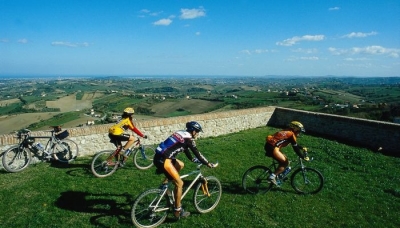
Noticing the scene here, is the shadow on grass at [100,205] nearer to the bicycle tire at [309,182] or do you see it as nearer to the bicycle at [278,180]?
the bicycle at [278,180]

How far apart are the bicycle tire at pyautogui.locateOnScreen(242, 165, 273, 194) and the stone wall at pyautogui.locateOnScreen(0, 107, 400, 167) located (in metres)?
6.68

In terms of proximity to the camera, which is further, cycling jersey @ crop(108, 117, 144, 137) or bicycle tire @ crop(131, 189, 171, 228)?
cycling jersey @ crop(108, 117, 144, 137)

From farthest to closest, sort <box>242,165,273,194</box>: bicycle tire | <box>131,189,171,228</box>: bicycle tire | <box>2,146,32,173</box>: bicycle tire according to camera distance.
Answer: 1. <box>2,146,32,173</box>: bicycle tire
2. <box>242,165,273,194</box>: bicycle tire
3. <box>131,189,171,228</box>: bicycle tire

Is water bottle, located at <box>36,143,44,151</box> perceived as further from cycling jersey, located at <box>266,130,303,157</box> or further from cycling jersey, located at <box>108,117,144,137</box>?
cycling jersey, located at <box>266,130,303,157</box>

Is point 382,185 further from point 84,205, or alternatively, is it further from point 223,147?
point 84,205

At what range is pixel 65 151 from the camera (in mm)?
10664

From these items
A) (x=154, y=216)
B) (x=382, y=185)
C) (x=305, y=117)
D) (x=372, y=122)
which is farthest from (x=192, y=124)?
(x=305, y=117)

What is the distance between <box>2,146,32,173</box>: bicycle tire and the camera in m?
9.49

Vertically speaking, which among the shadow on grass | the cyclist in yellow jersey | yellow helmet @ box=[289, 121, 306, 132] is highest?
yellow helmet @ box=[289, 121, 306, 132]

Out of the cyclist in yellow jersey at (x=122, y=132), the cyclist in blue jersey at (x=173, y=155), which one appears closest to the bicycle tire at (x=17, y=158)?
the cyclist in yellow jersey at (x=122, y=132)

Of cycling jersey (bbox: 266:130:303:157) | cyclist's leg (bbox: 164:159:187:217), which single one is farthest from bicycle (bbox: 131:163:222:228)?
cycling jersey (bbox: 266:130:303:157)

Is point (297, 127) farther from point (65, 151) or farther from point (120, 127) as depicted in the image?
point (65, 151)

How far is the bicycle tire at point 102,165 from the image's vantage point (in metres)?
8.98

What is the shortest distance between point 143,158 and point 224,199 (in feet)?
12.9
